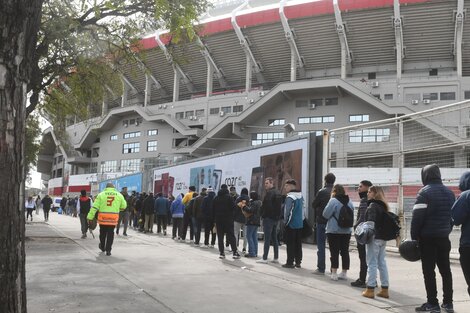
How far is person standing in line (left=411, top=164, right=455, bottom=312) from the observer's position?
215 inches

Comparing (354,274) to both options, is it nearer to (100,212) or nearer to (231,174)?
(100,212)

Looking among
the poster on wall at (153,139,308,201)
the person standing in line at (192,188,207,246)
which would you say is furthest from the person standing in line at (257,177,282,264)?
the poster on wall at (153,139,308,201)

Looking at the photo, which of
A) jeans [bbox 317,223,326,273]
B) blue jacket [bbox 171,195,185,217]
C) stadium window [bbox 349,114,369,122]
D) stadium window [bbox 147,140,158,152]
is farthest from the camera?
stadium window [bbox 147,140,158,152]

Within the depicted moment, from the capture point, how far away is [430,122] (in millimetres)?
10828

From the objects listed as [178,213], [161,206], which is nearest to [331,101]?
[161,206]

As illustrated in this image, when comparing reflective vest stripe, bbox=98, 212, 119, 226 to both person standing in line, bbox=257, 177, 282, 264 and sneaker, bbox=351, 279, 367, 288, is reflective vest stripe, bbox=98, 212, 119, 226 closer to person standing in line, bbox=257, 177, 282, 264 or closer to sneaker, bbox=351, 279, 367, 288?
person standing in line, bbox=257, 177, 282, 264

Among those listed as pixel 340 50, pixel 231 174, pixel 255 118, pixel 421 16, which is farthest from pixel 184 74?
pixel 231 174

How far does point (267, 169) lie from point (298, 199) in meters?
7.44

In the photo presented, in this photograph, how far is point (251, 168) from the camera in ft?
58.9

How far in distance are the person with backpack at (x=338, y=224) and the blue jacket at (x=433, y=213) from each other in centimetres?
228

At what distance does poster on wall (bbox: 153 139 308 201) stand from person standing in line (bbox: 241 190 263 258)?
396 centimetres

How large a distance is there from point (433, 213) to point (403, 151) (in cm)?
645

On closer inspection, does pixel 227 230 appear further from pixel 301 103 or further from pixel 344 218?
pixel 301 103

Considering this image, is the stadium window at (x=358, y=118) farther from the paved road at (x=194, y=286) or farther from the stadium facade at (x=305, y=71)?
the paved road at (x=194, y=286)
